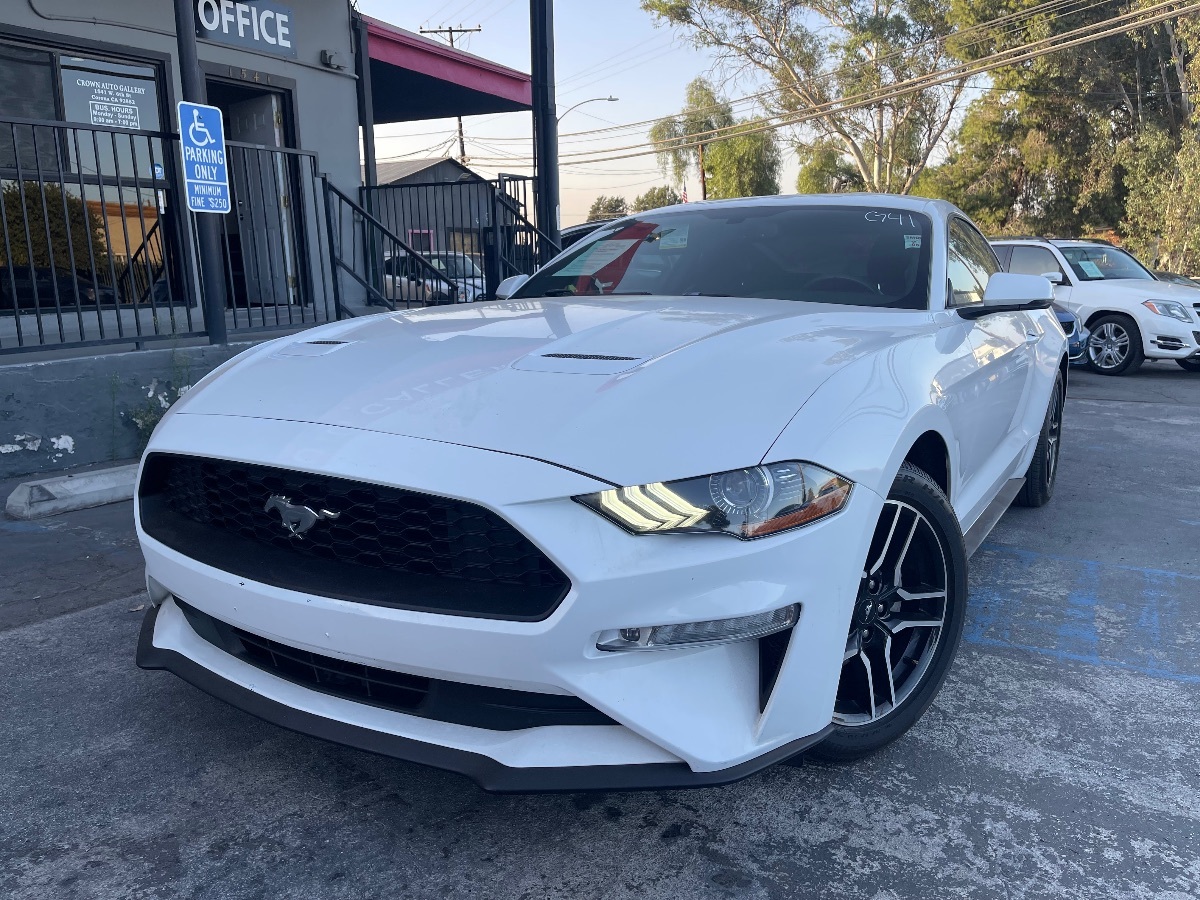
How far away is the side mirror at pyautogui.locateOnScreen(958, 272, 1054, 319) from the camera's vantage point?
10.3ft

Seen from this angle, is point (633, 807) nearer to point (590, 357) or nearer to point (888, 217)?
point (590, 357)

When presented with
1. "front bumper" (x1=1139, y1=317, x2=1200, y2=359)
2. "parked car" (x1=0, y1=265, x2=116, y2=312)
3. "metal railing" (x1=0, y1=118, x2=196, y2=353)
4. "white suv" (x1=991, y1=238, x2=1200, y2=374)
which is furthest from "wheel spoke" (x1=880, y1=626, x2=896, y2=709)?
"front bumper" (x1=1139, y1=317, x2=1200, y2=359)

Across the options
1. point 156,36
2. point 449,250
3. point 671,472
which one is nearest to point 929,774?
point 671,472

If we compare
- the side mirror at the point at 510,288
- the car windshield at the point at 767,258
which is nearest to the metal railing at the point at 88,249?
the side mirror at the point at 510,288

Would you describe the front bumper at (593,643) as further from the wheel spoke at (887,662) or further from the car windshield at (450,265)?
the car windshield at (450,265)

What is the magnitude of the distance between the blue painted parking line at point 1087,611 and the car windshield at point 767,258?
3.91ft

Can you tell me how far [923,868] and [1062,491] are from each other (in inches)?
150

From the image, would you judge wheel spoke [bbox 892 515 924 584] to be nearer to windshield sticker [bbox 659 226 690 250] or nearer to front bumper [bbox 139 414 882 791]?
front bumper [bbox 139 414 882 791]

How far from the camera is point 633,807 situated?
219 centimetres

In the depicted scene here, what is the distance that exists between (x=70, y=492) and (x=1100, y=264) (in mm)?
11126

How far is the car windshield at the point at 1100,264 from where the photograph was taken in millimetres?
11047

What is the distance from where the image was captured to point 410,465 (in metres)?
1.85

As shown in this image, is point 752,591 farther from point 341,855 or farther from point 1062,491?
point 1062,491

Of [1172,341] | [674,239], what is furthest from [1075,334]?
[674,239]
